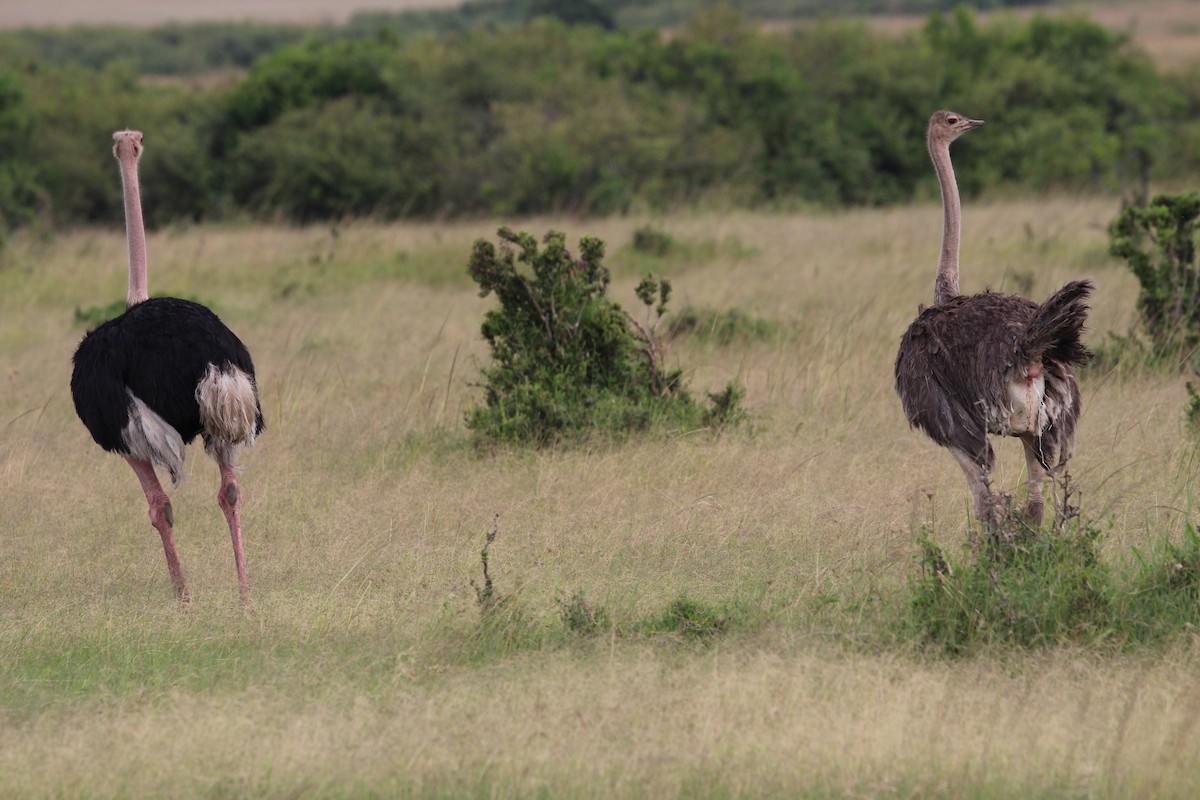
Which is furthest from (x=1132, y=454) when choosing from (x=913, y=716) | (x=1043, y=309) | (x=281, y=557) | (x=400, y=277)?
(x=400, y=277)

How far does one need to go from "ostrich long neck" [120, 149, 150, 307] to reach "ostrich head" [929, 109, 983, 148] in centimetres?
323

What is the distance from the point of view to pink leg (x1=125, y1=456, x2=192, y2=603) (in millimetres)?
5539

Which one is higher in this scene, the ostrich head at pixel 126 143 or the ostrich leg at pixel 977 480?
the ostrich head at pixel 126 143

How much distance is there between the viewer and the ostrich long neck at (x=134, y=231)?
19.9 ft

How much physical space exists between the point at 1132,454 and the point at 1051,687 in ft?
8.74

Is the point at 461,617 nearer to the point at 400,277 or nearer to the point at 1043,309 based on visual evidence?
the point at 1043,309

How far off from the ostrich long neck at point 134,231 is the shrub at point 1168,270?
5.05 meters

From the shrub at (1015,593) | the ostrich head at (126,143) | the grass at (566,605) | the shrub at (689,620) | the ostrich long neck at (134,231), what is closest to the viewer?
the grass at (566,605)

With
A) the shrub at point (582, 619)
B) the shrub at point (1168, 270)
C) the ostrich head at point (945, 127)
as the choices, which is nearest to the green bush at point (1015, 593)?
the shrub at point (582, 619)

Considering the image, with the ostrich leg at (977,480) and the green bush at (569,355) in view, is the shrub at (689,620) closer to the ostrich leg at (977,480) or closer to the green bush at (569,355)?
the ostrich leg at (977,480)

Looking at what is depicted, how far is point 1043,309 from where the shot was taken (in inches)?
193

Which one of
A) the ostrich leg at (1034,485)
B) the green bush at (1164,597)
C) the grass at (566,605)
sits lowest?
the grass at (566,605)

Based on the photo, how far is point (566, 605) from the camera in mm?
4988

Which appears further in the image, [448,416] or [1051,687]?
[448,416]
